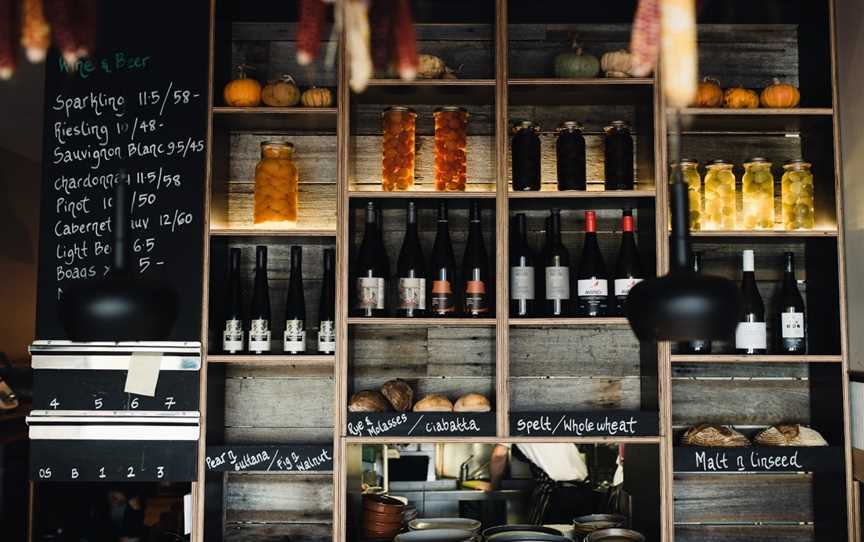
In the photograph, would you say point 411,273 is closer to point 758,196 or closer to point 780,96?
point 758,196

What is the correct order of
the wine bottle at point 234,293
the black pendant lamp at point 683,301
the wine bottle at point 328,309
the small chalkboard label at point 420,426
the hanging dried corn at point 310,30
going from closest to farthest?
the hanging dried corn at point 310,30 → the black pendant lamp at point 683,301 → the small chalkboard label at point 420,426 → the wine bottle at point 328,309 → the wine bottle at point 234,293

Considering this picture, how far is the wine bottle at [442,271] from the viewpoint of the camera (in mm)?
2404

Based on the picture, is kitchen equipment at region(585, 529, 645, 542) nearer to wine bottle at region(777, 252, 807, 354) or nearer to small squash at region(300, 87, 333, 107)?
wine bottle at region(777, 252, 807, 354)

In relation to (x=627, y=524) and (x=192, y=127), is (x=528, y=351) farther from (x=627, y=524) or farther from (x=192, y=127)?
(x=192, y=127)

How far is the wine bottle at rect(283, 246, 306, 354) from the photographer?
2.40 metres

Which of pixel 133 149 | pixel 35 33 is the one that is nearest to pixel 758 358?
pixel 133 149

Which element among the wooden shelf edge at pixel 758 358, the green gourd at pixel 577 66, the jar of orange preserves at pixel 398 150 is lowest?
the wooden shelf edge at pixel 758 358

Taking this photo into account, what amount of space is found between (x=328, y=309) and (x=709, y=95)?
4.36ft

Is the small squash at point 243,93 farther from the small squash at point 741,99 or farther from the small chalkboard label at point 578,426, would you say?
the small squash at point 741,99

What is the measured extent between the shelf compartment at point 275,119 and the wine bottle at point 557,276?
76 centimetres

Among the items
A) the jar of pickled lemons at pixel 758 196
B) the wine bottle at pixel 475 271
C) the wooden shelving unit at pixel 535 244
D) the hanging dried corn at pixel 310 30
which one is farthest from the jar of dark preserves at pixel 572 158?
the hanging dried corn at pixel 310 30

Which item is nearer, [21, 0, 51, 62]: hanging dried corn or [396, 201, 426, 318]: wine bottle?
[21, 0, 51, 62]: hanging dried corn

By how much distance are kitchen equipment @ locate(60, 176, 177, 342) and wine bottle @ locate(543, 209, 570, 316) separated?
1.33m

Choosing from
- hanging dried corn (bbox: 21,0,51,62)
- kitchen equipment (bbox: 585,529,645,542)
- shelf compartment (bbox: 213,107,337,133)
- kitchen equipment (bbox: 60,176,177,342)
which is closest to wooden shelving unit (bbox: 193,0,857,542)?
shelf compartment (bbox: 213,107,337,133)
